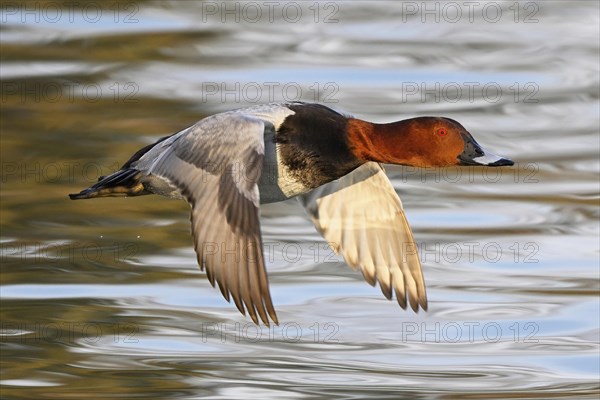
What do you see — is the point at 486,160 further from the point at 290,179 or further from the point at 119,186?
the point at 119,186

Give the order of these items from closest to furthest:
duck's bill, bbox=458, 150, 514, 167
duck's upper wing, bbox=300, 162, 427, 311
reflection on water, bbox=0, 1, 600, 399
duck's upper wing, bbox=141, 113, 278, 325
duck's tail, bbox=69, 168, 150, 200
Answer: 1. duck's upper wing, bbox=141, 113, 278, 325
2. duck's bill, bbox=458, 150, 514, 167
3. duck's tail, bbox=69, 168, 150, 200
4. duck's upper wing, bbox=300, 162, 427, 311
5. reflection on water, bbox=0, 1, 600, 399

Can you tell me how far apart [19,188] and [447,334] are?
15.2 ft

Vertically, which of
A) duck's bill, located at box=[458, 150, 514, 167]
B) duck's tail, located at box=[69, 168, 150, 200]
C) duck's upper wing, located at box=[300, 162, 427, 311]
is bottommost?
duck's upper wing, located at box=[300, 162, 427, 311]

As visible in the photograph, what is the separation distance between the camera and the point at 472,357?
9.67m

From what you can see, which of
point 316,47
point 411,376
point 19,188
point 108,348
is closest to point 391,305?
point 411,376

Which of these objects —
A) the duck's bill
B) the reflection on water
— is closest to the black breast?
the duck's bill

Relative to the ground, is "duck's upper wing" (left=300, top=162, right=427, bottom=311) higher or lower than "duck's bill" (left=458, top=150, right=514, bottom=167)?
lower

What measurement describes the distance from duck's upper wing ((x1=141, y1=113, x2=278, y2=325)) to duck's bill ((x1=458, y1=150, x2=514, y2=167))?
1.16 meters

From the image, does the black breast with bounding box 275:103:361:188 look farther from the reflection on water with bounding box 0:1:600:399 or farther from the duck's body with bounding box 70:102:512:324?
the reflection on water with bounding box 0:1:600:399

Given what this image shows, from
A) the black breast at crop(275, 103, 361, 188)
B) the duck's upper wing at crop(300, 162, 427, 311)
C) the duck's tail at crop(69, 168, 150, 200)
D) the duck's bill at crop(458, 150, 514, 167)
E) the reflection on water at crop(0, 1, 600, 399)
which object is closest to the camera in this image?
the duck's bill at crop(458, 150, 514, 167)

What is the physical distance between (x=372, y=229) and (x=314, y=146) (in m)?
1.05

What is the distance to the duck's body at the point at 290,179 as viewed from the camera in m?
7.38

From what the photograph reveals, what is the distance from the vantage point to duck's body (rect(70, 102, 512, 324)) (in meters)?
7.38

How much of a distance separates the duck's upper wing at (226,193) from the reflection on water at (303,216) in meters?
1.69
